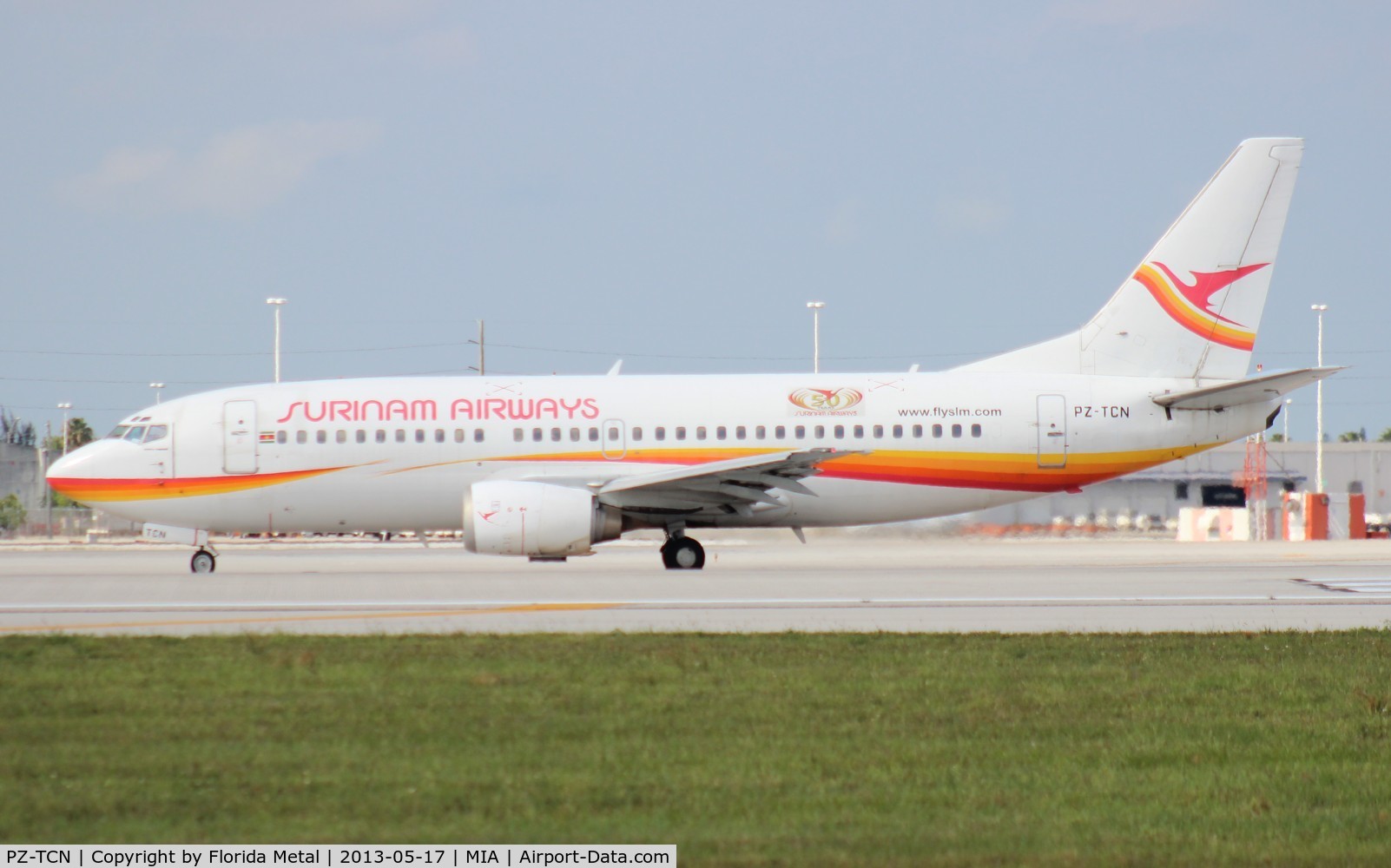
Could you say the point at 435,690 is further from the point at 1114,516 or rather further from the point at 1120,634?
the point at 1114,516

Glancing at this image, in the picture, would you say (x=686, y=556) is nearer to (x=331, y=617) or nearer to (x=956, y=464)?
(x=956, y=464)

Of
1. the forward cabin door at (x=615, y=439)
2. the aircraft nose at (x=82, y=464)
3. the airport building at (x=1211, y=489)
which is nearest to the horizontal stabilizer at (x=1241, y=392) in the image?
the airport building at (x=1211, y=489)

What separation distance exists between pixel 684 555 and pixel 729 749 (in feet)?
56.2

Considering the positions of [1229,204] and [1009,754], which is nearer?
[1009,754]

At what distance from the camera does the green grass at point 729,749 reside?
22.6 ft

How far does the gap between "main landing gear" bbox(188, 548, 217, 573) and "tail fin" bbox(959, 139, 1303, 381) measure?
53.4 feet

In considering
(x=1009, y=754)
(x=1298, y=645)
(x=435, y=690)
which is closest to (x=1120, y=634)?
(x=1298, y=645)

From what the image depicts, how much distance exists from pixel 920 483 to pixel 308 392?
1119 centimetres

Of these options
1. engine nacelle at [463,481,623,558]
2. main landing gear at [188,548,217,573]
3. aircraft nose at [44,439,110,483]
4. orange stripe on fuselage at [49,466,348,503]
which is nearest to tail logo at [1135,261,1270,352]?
engine nacelle at [463,481,623,558]

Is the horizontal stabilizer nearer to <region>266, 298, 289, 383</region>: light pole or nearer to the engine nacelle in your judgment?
the engine nacelle

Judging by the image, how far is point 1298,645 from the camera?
13.4 metres

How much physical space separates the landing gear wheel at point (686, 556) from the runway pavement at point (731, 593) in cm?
31

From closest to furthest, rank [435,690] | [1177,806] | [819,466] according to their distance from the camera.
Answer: [1177,806] → [435,690] → [819,466]
